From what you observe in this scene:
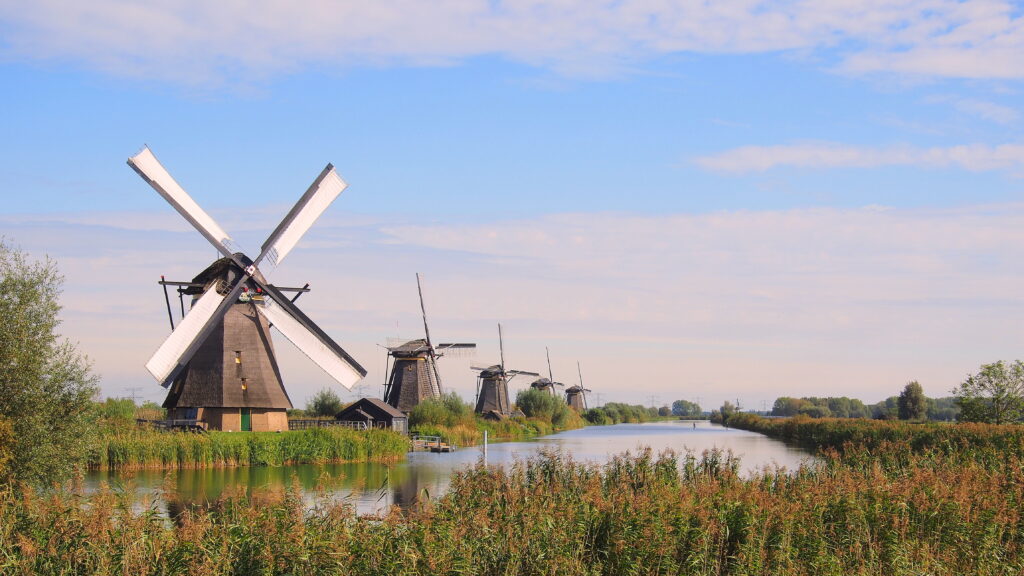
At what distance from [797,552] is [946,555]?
2.16m

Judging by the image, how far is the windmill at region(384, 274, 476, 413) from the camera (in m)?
50.6

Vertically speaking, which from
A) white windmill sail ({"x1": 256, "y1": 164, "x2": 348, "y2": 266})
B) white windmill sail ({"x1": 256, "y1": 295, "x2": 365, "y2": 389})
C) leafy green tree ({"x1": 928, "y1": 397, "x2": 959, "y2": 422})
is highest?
white windmill sail ({"x1": 256, "y1": 164, "x2": 348, "y2": 266})

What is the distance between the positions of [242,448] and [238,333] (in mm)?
4274

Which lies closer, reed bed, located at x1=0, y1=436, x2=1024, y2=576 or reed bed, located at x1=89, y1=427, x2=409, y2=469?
reed bed, located at x1=0, y1=436, x2=1024, y2=576

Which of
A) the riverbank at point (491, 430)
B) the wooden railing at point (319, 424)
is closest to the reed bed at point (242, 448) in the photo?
the wooden railing at point (319, 424)

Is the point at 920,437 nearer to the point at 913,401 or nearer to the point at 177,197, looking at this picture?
the point at 177,197

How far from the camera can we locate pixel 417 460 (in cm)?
3444

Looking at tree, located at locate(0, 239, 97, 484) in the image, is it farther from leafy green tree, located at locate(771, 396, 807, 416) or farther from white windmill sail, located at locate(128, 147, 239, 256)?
leafy green tree, located at locate(771, 396, 807, 416)

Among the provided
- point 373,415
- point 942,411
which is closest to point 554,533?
point 373,415

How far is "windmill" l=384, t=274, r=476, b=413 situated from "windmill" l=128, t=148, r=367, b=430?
16963mm

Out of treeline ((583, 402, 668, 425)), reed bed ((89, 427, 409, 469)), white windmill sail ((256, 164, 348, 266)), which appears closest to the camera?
reed bed ((89, 427, 409, 469))

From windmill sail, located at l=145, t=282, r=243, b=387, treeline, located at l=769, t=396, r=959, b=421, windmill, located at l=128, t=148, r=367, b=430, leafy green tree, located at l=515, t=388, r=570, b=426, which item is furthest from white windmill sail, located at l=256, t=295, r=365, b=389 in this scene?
treeline, located at l=769, t=396, r=959, b=421

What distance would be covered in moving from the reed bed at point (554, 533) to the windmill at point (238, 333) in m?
20.1

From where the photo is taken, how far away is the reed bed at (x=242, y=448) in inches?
1098
